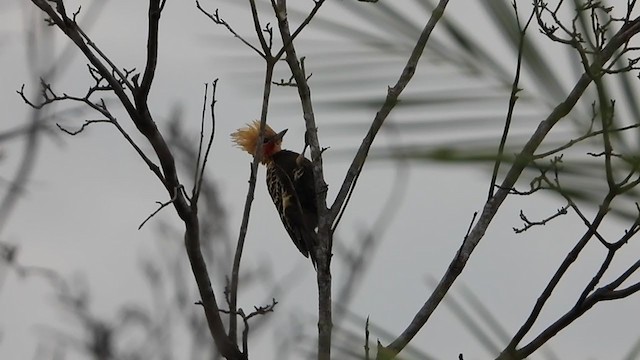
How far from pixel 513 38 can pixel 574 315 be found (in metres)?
2.65

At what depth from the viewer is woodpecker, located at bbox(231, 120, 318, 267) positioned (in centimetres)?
649

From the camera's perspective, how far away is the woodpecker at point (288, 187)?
6492 mm

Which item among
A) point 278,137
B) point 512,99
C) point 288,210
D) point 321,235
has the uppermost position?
point 278,137

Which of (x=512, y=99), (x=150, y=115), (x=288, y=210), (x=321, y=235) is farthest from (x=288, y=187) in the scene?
(x=512, y=99)

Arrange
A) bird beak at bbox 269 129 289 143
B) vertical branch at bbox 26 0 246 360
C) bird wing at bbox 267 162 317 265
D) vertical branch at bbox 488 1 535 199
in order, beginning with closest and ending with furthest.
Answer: vertical branch at bbox 488 1 535 199, vertical branch at bbox 26 0 246 360, bird wing at bbox 267 162 317 265, bird beak at bbox 269 129 289 143

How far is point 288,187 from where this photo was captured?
6.84 m

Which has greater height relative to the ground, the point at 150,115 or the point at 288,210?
the point at 288,210

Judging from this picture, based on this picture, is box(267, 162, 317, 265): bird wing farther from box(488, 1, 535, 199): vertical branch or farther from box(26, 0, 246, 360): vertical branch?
box(488, 1, 535, 199): vertical branch

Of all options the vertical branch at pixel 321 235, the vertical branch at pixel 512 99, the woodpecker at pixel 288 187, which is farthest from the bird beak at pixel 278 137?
the vertical branch at pixel 512 99

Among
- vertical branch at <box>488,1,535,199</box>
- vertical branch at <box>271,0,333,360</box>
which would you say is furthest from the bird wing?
vertical branch at <box>488,1,535,199</box>

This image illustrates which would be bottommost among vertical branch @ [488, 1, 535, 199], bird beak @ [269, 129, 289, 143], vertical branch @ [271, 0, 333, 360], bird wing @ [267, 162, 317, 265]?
vertical branch @ [488, 1, 535, 199]

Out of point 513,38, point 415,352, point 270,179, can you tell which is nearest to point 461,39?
point 513,38

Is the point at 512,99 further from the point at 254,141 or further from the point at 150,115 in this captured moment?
the point at 254,141

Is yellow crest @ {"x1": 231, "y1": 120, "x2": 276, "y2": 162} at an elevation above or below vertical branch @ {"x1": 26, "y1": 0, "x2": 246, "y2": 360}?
above
